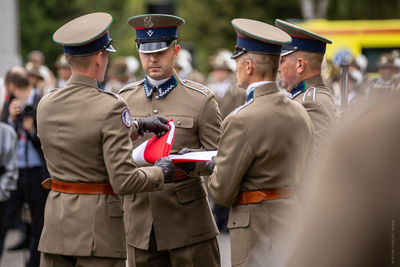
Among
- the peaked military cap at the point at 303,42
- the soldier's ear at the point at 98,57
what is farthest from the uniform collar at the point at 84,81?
the peaked military cap at the point at 303,42

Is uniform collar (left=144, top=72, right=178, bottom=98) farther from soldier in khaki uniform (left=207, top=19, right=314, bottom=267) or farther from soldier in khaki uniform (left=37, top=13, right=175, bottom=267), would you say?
soldier in khaki uniform (left=207, top=19, right=314, bottom=267)

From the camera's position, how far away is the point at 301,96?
4.38 meters

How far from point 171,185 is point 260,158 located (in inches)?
36.2

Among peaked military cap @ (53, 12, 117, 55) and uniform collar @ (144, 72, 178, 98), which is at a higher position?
peaked military cap @ (53, 12, 117, 55)

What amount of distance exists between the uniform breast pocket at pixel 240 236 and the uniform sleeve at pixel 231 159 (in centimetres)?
15

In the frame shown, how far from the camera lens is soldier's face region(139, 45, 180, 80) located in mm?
4230

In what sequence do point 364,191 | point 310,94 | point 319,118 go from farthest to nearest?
1. point 310,94
2. point 319,118
3. point 364,191

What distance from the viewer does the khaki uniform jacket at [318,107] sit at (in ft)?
13.5

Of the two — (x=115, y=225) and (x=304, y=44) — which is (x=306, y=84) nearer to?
(x=304, y=44)

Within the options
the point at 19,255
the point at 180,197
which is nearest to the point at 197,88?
the point at 180,197

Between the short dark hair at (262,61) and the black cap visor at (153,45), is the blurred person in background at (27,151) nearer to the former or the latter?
the black cap visor at (153,45)

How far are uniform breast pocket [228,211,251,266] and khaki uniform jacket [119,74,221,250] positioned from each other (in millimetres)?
573

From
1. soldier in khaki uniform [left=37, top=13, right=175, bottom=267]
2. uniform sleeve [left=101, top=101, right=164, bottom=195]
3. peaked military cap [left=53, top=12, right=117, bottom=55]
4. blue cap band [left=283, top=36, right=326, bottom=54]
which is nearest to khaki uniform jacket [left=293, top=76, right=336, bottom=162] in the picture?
blue cap band [left=283, top=36, right=326, bottom=54]

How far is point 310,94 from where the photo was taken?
14.3 ft
